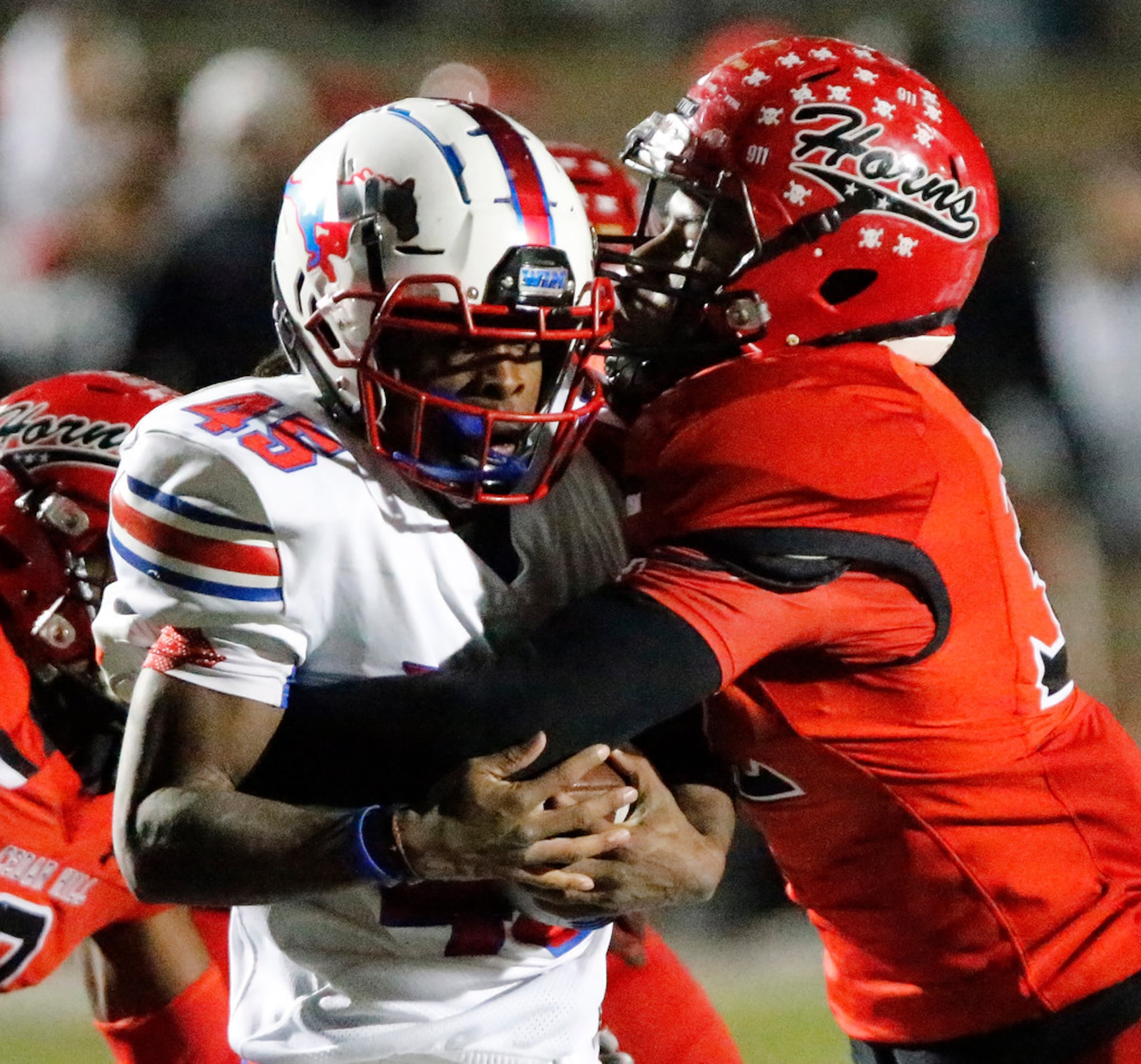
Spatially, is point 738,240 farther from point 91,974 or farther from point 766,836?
point 91,974

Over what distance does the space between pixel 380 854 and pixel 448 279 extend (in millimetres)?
642

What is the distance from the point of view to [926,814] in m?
2.20

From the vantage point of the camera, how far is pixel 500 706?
74.0 inches

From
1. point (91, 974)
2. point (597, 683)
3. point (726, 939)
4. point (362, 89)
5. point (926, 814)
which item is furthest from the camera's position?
point (362, 89)

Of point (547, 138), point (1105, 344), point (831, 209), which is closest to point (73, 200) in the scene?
point (547, 138)

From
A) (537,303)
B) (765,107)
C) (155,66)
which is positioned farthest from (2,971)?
(155,66)

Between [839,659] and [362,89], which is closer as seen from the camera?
[839,659]

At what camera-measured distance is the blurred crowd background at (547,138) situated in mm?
5176

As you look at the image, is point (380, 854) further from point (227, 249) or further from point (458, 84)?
point (458, 84)

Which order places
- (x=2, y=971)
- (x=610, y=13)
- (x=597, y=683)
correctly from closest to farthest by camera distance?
(x=597, y=683)
(x=2, y=971)
(x=610, y=13)

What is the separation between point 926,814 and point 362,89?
573 cm

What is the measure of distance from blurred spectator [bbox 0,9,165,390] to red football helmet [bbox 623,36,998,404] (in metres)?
3.09

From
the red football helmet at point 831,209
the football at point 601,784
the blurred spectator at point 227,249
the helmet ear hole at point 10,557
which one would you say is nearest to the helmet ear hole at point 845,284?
the red football helmet at point 831,209

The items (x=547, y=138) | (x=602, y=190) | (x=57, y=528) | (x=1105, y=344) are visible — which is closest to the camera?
(x=57, y=528)
